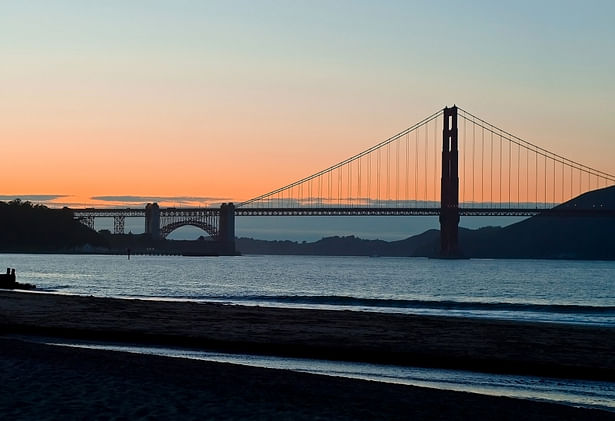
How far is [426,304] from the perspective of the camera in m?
37.5

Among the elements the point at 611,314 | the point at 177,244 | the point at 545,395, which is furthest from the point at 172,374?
the point at 177,244

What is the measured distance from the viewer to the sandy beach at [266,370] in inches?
316

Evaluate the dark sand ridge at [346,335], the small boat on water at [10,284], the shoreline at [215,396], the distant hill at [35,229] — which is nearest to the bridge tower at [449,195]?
the distant hill at [35,229]

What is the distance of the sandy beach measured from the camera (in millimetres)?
8031

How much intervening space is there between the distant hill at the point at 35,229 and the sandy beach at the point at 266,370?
13783 centimetres

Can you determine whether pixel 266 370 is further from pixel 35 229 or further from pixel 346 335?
pixel 35 229

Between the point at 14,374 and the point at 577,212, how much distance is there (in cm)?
9997

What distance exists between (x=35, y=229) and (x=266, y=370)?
152 meters

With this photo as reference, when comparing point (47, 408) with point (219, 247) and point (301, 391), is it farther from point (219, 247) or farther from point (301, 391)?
point (219, 247)

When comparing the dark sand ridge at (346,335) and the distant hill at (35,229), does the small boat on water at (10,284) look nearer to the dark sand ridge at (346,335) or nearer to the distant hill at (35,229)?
the dark sand ridge at (346,335)

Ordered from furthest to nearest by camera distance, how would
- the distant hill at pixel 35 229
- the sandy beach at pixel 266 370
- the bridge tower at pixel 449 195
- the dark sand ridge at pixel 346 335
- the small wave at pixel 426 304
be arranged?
the distant hill at pixel 35 229
the bridge tower at pixel 449 195
the small wave at pixel 426 304
the dark sand ridge at pixel 346 335
the sandy beach at pixel 266 370

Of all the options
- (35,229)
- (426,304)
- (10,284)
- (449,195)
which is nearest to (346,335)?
(426,304)

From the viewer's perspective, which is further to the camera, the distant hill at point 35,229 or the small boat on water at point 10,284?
the distant hill at point 35,229

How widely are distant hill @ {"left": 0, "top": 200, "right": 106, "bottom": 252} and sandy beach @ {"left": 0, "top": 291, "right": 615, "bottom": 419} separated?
138 m
